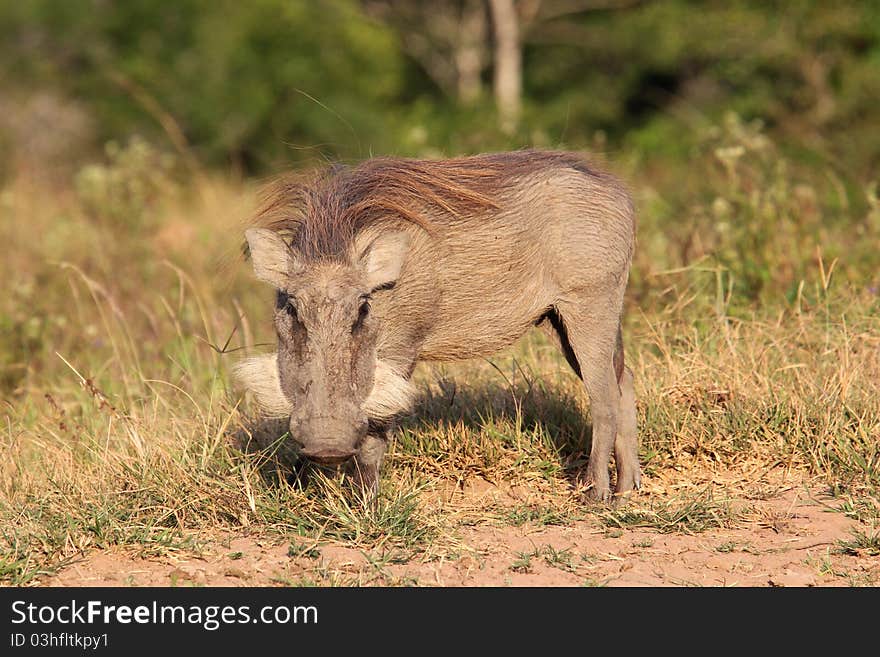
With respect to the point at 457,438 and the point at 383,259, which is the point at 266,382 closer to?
the point at 383,259

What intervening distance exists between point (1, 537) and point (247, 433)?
0.92 m

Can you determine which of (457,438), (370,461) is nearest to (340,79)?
(457,438)

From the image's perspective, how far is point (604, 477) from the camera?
416 cm

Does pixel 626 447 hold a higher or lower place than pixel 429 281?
→ lower

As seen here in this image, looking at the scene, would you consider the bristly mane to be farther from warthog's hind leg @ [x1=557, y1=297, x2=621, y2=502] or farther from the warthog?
warthog's hind leg @ [x1=557, y1=297, x2=621, y2=502]

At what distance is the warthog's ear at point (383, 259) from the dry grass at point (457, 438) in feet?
2.33

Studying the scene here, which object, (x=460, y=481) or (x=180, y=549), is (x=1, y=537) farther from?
(x=460, y=481)

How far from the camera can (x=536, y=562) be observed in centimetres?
351

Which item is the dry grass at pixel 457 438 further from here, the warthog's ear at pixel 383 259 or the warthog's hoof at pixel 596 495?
the warthog's ear at pixel 383 259

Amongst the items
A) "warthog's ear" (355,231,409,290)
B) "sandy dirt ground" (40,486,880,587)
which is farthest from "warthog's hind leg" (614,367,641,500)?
"warthog's ear" (355,231,409,290)

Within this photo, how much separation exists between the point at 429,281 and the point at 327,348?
559 millimetres

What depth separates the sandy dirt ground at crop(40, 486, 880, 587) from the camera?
11.1 ft

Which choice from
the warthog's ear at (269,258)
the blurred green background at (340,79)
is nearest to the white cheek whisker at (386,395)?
the warthog's ear at (269,258)
